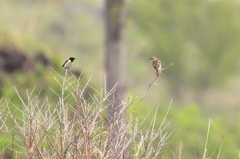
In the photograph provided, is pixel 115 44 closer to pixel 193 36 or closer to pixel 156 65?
pixel 156 65

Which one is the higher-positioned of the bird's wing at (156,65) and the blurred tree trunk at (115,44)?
the bird's wing at (156,65)

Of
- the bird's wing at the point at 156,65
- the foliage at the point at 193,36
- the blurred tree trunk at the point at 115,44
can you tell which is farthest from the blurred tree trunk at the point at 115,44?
the foliage at the point at 193,36

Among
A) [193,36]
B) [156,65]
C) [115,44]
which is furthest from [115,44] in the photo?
[193,36]

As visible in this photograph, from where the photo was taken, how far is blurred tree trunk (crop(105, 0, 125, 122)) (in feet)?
29.8

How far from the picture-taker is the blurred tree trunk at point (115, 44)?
909 centimetres

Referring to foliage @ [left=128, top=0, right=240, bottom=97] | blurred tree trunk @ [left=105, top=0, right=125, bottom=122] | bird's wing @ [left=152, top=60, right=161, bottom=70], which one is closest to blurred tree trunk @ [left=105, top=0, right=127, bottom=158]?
blurred tree trunk @ [left=105, top=0, right=125, bottom=122]

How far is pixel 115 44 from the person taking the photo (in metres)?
9.35

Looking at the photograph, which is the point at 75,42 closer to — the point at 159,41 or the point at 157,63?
the point at 159,41

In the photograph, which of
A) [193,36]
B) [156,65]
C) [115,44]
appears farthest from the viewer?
[193,36]

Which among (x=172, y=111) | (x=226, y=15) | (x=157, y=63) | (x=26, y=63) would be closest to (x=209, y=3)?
(x=226, y=15)

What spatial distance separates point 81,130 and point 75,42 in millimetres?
35696

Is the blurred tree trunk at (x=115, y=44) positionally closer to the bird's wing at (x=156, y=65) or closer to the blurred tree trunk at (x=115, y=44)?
the blurred tree trunk at (x=115, y=44)

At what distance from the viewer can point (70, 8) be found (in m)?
45.5

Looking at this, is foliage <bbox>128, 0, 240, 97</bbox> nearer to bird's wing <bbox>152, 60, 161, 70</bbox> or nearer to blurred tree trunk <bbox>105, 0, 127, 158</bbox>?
blurred tree trunk <bbox>105, 0, 127, 158</bbox>
